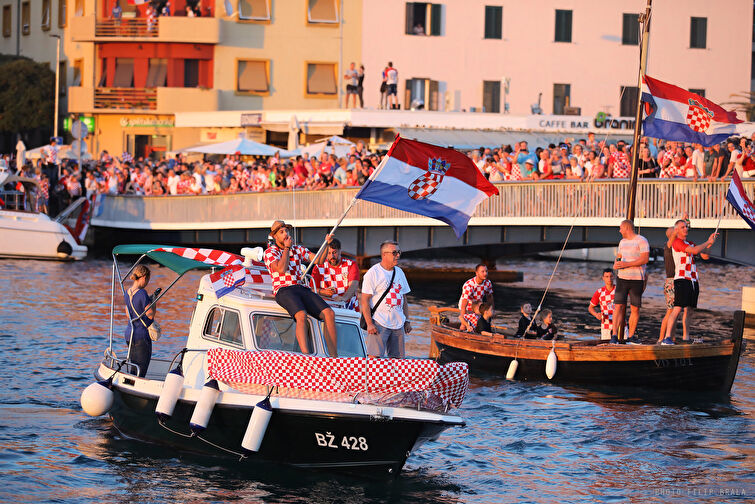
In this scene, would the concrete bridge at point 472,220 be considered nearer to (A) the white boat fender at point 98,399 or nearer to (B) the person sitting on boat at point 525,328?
(B) the person sitting on boat at point 525,328

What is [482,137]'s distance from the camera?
51.2 metres

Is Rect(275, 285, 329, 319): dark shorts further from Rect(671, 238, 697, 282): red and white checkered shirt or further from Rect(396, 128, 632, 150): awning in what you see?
Rect(396, 128, 632, 150): awning

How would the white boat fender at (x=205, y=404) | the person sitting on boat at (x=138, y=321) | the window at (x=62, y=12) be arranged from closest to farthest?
the white boat fender at (x=205, y=404), the person sitting on boat at (x=138, y=321), the window at (x=62, y=12)

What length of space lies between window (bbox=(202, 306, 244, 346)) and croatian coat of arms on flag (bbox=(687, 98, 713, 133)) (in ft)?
36.6

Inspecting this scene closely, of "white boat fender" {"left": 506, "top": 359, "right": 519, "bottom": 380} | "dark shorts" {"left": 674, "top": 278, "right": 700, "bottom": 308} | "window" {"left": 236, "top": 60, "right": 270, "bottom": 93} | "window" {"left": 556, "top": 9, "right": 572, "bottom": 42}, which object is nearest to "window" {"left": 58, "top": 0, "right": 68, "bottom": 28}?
"window" {"left": 236, "top": 60, "right": 270, "bottom": 93}

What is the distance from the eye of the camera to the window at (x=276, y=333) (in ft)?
46.8

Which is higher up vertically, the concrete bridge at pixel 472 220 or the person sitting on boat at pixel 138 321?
the concrete bridge at pixel 472 220

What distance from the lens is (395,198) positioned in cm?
1548

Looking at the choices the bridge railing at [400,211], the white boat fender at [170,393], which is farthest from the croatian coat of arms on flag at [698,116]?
the white boat fender at [170,393]

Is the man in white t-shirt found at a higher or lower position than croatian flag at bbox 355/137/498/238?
lower

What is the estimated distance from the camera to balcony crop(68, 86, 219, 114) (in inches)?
2324

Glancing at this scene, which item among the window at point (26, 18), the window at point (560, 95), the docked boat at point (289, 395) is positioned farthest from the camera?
the window at point (26, 18)

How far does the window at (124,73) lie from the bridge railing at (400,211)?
56.7 feet

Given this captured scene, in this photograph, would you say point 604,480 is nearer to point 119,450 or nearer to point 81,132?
point 119,450
